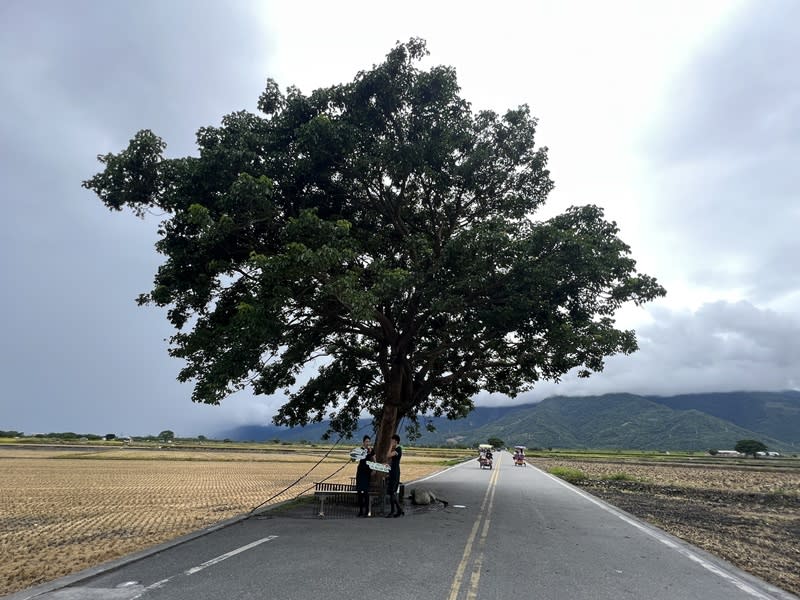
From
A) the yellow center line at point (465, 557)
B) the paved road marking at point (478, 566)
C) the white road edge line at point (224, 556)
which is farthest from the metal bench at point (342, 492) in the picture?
the white road edge line at point (224, 556)

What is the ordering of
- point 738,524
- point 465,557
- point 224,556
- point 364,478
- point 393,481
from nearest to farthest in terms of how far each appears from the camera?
point 224,556
point 465,557
point 364,478
point 393,481
point 738,524

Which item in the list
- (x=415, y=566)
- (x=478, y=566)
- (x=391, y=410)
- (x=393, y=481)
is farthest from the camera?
(x=391, y=410)

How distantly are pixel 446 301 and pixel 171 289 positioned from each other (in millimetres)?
7267

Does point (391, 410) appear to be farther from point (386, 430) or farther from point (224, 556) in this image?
point (224, 556)

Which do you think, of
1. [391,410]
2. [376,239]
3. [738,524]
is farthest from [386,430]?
[738,524]

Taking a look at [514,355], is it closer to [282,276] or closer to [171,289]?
[282,276]

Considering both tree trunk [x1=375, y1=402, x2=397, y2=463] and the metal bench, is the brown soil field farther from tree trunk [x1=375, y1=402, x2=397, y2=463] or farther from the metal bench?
tree trunk [x1=375, y1=402, x2=397, y2=463]

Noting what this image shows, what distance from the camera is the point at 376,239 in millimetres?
15898

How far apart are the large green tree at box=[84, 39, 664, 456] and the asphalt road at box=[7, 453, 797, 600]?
3.97 meters

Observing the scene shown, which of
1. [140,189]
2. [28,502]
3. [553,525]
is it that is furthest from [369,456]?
[28,502]

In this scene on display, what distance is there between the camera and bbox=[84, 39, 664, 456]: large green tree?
1189 cm

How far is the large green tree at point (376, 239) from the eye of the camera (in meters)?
11.9

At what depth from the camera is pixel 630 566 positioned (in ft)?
28.5

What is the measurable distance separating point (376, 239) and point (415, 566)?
10110mm
